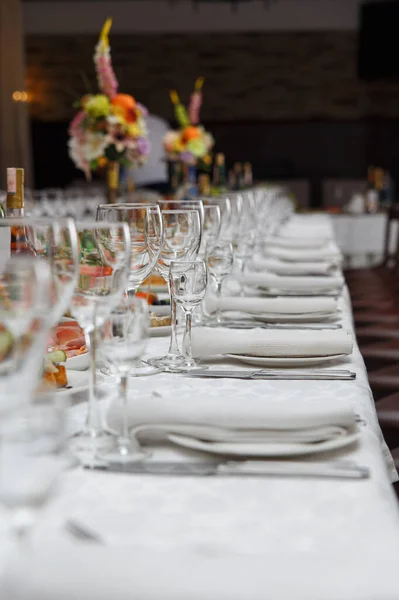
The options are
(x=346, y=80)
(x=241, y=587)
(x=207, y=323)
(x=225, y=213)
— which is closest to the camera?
(x=241, y=587)

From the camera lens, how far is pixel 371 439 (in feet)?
3.25

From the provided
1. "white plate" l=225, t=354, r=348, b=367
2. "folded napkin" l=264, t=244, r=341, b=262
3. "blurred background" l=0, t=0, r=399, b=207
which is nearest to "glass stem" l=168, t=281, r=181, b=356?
"white plate" l=225, t=354, r=348, b=367

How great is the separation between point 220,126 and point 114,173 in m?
7.29

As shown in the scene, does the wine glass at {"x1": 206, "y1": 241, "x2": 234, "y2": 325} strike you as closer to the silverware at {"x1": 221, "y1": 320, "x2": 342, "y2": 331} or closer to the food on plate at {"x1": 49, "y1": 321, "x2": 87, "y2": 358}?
the silverware at {"x1": 221, "y1": 320, "x2": 342, "y2": 331}

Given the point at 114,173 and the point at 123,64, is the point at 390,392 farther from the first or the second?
the point at 123,64

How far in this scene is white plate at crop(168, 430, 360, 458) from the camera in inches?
35.6

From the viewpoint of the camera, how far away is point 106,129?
331 cm

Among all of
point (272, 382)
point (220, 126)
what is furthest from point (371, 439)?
point (220, 126)

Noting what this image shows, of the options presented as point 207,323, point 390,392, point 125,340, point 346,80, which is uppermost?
point 346,80

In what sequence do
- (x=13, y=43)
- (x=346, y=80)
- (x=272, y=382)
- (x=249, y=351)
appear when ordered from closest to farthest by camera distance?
(x=272, y=382) < (x=249, y=351) < (x=13, y=43) < (x=346, y=80)

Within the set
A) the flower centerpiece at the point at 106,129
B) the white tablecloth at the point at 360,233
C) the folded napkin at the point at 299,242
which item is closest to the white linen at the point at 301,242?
the folded napkin at the point at 299,242

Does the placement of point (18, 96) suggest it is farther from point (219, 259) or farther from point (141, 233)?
point (141, 233)

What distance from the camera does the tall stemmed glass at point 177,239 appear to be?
1.46 meters

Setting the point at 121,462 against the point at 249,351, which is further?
the point at 249,351
